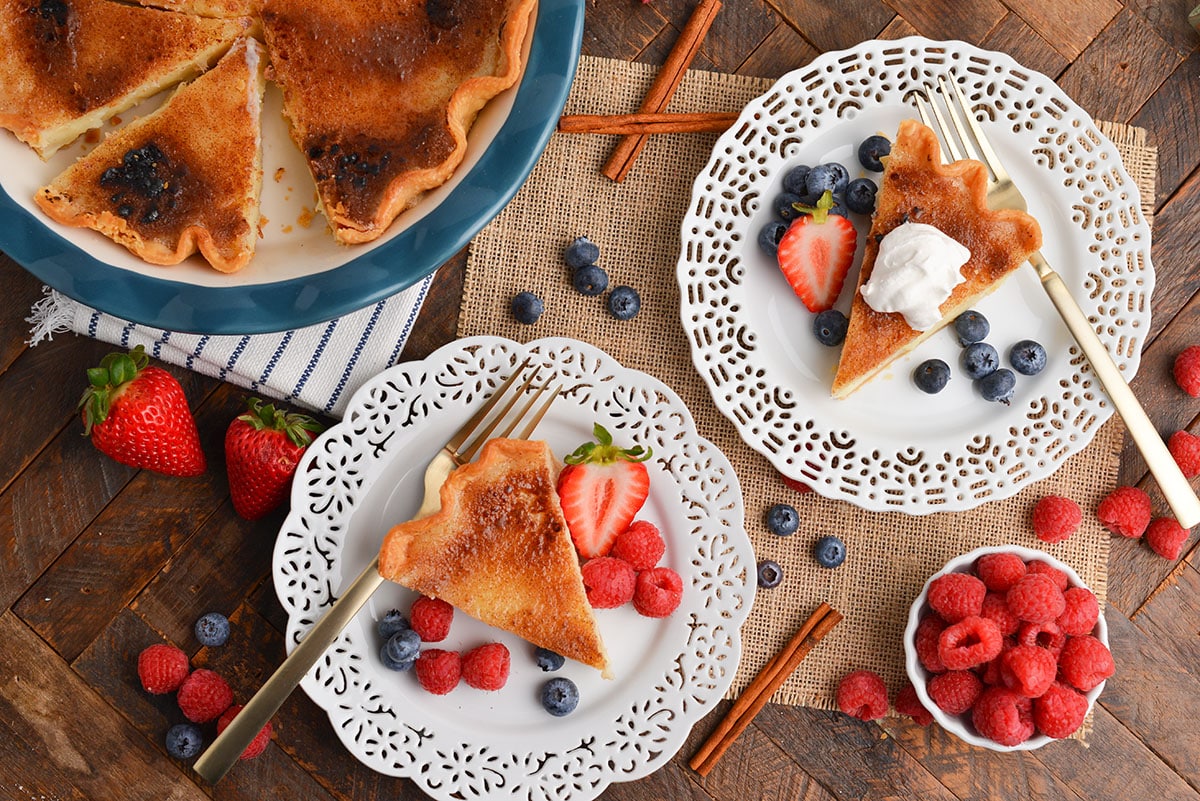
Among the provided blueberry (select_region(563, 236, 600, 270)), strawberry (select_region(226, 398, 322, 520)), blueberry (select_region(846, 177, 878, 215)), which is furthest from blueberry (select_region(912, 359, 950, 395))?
strawberry (select_region(226, 398, 322, 520))

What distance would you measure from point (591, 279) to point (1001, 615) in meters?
1.21

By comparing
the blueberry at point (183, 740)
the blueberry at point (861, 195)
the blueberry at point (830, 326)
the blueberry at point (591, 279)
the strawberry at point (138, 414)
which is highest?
the blueberry at point (861, 195)

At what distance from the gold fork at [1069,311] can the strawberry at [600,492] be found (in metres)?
1.01

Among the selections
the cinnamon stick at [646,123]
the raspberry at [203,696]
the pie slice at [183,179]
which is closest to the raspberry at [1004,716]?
the cinnamon stick at [646,123]

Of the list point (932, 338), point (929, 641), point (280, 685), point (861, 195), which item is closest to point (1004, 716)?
point (929, 641)

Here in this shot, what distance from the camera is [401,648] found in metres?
2.02

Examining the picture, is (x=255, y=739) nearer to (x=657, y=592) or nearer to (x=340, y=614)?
(x=340, y=614)

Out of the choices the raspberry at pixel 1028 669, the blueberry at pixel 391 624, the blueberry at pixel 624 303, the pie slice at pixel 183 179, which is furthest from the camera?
the blueberry at pixel 624 303

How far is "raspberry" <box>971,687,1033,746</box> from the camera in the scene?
2031mm

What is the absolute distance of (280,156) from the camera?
2035 mm

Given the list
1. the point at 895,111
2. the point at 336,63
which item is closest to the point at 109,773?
the point at 336,63

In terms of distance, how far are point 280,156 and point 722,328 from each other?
41.8 inches

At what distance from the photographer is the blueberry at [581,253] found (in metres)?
2.18

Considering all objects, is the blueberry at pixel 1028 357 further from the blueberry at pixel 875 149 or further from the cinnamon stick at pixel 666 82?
the cinnamon stick at pixel 666 82
